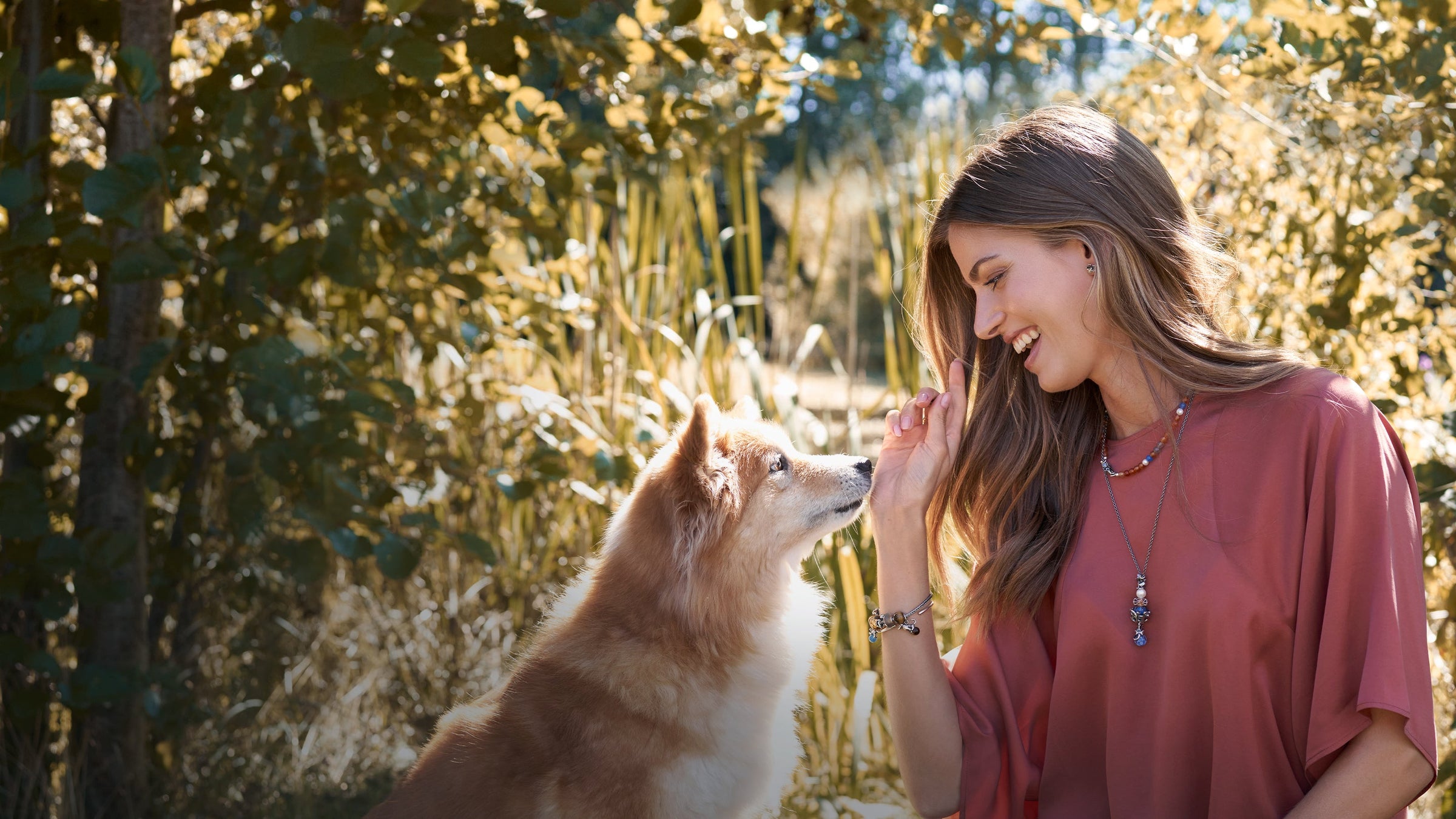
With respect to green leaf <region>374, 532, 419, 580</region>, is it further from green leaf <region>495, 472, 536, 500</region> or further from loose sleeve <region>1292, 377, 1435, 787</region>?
loose sleeve <region>1292, 377, 1435, 787</region>

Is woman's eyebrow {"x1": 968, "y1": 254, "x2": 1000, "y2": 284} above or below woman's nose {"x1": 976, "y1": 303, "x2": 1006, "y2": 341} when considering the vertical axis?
above

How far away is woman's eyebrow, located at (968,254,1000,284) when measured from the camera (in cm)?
192

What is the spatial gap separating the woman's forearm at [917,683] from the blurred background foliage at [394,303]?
0.44m

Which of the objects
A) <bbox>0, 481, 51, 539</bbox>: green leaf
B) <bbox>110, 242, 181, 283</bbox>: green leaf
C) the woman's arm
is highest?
<bbox>110, 242, 181, 283</bbox>: green leaf

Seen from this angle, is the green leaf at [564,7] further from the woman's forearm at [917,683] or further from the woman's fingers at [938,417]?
the woman's forearm at [917,683]

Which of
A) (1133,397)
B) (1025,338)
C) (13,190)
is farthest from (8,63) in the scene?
(1133,397)

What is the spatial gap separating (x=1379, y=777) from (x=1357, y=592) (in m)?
0.27

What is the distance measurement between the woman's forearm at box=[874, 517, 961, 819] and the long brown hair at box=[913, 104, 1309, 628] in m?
0.15

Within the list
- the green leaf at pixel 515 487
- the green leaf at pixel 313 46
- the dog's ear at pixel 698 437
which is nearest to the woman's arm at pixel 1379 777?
the dog's ear at pixel 698 437

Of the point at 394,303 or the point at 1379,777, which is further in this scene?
the point at 394,303

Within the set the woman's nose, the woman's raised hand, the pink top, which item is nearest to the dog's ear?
the woman's raised hand

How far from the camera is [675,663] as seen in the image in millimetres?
2158

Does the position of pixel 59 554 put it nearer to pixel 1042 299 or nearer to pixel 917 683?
pixel 917 683

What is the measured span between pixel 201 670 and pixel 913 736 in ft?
8.04
